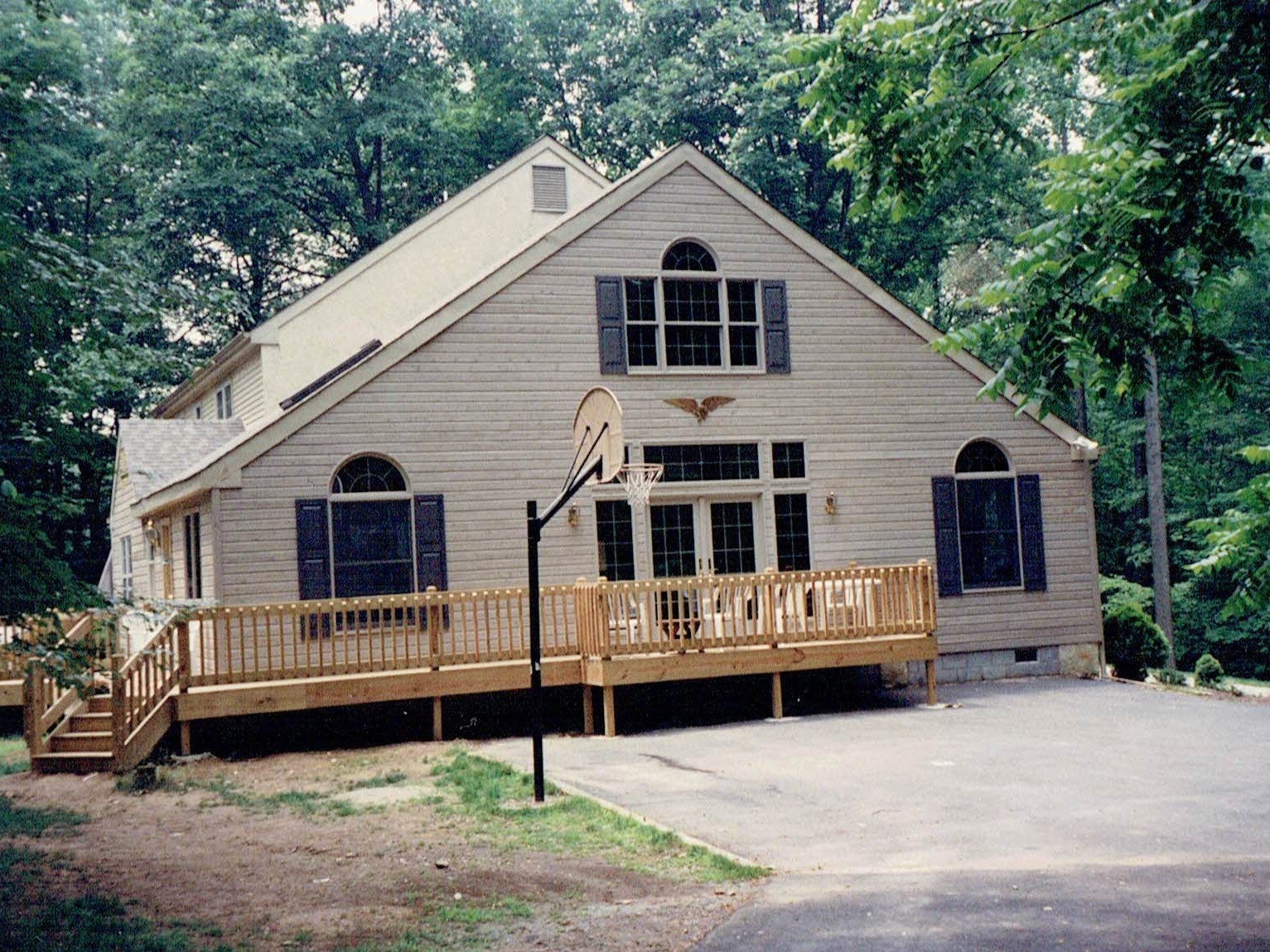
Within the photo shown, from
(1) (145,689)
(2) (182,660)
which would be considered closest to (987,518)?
(2) (182,660)

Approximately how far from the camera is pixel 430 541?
1529 centimetres

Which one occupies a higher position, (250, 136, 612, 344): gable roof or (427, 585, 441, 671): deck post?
(250, 136, 612, 344): gable roof

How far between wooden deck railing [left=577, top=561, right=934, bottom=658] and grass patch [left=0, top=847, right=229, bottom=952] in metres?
7.31

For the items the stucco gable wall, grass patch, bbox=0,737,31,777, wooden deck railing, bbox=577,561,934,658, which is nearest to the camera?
grass patch, bbox=0,737,31,777

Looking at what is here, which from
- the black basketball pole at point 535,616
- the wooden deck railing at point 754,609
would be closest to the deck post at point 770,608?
the wooden deck railing at point 754,609

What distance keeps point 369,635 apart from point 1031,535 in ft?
31.0

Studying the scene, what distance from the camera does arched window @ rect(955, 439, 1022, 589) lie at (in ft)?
58.1

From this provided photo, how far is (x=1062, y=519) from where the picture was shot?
59.4ft

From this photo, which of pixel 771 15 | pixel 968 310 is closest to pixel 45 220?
pixel 771 15

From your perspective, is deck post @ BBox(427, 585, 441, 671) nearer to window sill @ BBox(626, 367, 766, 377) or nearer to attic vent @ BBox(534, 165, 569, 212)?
window sill @ BBox(626, 367, 766, 377)

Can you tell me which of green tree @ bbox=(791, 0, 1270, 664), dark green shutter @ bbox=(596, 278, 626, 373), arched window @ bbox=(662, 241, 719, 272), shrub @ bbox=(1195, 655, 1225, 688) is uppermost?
arched window @ bbox=(662, 241, 719, 272)

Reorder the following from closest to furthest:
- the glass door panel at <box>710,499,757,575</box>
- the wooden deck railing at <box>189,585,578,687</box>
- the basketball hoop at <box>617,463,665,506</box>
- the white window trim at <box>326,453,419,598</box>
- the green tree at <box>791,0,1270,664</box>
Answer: the green tree at <box>791,0,1270,664</box> → the wooden deck railing at <box>189,585,578,687</box> → the white window trim at <box>326,453,419,598</box> → the basketball hoop at <box>617,463,665,506</box> → the glass door panel at <box>710,499,757,575</box>

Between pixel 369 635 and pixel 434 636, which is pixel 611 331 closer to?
pixel 434 636

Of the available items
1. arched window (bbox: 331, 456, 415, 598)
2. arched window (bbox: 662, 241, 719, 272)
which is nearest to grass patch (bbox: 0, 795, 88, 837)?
arched window (bbox: 331, 456, 415, 598)
